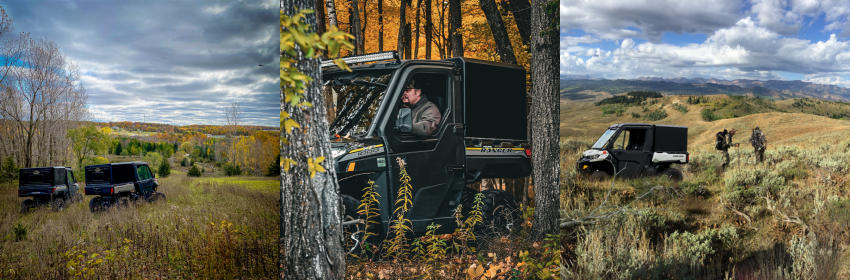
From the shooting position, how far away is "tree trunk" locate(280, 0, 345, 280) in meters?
3.29

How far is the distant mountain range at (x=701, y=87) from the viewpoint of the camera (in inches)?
169

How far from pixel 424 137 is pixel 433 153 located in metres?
0.17

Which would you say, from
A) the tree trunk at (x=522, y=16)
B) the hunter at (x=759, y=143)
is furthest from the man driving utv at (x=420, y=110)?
the hunter at (x=759, y=143)

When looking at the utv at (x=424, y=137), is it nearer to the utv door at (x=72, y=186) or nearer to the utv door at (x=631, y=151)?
the utv door at (x=631, y=151)

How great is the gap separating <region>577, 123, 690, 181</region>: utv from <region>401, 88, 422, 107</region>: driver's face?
2.40 meters

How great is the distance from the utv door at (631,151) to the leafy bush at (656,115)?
173mm

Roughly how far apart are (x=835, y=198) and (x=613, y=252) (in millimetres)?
2259

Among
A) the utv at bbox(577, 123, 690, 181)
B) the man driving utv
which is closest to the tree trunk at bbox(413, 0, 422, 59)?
the man driving utv

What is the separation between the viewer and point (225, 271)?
4133 mm

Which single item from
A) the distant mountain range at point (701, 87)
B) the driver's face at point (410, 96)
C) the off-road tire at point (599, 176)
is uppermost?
the distant mountain range at point (701, 87)

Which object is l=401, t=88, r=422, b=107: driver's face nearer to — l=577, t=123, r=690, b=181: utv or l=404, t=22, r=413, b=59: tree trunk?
l=404, t=22, r=413, b=59: tree trunk

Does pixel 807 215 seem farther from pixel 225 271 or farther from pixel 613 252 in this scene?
pixel 225 271

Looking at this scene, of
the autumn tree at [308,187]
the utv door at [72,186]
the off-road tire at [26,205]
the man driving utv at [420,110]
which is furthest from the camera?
the utv door at [72,186]

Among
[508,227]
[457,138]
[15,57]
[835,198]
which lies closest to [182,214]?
[15,57]
